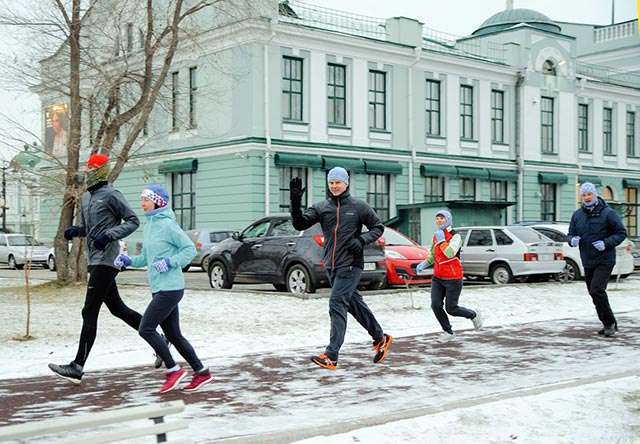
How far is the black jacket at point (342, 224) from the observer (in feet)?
26.8

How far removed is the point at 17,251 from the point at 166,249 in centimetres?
2845

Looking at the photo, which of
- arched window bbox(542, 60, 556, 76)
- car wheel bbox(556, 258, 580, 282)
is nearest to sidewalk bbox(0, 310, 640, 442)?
car wheel bbox(556, 258, 580, 282)

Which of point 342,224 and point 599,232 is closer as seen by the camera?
point 342,224

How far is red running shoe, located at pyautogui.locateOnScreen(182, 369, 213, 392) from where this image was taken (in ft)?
23.4

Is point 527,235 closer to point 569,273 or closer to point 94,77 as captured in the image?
point 569,273

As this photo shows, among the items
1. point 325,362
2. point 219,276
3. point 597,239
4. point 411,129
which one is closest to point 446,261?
point 597,239

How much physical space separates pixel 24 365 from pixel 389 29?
89.7 feet

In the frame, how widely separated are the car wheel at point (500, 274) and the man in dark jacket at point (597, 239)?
9139 millimetres

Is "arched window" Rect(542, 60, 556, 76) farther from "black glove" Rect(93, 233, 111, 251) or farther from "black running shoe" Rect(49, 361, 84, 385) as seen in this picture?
"black running shoe" Rect(49, 361, 84, 385)

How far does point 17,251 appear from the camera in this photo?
110ft

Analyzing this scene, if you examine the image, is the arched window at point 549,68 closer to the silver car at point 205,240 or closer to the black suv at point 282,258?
the silver car at point 205,240

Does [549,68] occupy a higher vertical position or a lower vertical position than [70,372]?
higher

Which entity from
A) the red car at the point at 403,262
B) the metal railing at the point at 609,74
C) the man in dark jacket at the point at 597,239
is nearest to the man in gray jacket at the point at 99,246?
the man in dark jacket at the point at 597,239

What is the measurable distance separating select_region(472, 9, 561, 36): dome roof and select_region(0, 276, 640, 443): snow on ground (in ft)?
76.1
